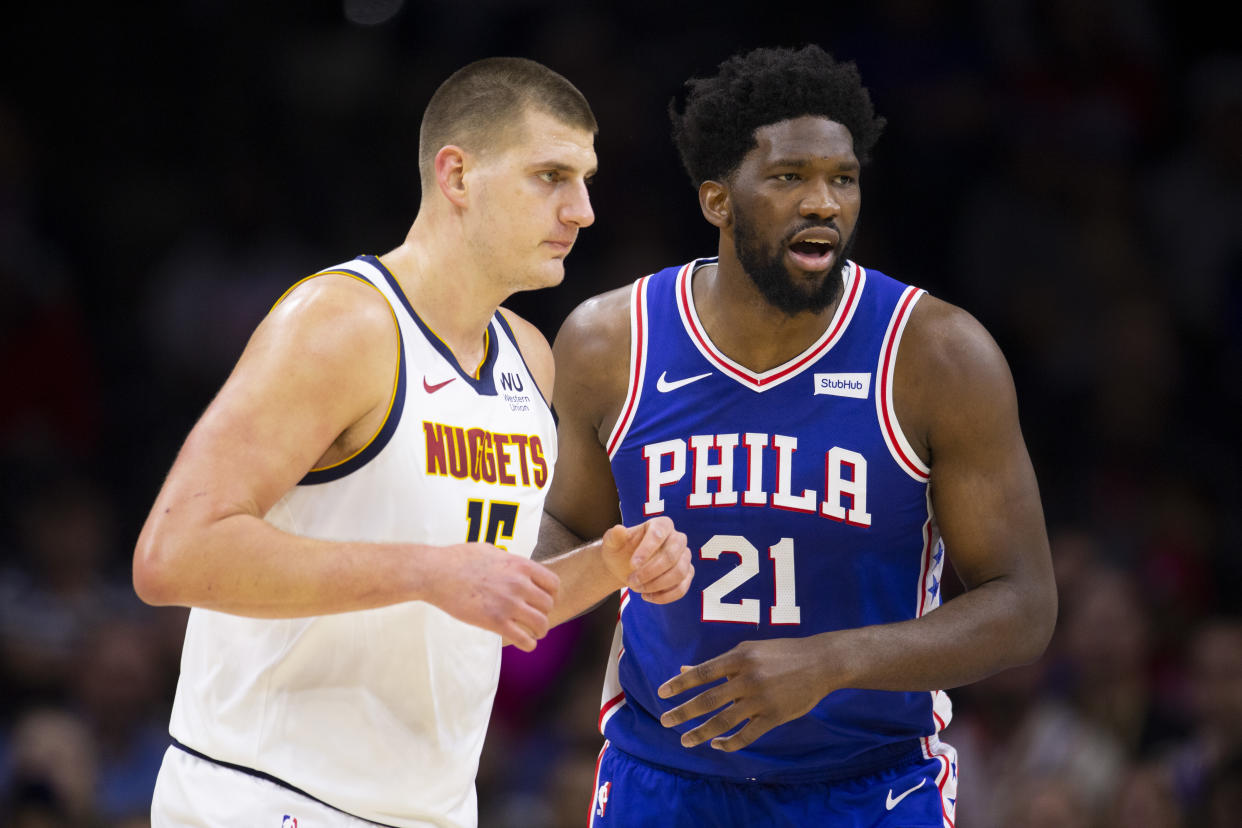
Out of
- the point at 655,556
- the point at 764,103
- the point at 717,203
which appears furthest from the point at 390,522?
the point at 764,103

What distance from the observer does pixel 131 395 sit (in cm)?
793

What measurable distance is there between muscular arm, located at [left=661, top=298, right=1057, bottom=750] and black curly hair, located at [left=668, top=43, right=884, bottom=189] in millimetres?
561

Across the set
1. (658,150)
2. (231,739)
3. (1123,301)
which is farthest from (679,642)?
(658,150)

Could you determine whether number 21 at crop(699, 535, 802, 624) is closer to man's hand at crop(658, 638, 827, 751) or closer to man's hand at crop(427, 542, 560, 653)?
man's hand at crop(658, 638, 827, 751)

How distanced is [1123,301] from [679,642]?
14.7ft

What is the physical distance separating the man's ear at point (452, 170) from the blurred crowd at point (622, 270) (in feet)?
11.3

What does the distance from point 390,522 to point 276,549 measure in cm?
41

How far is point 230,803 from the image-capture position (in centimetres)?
298

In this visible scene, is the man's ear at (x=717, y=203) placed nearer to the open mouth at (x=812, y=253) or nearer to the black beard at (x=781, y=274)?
the black beard at (x=781, y=274)

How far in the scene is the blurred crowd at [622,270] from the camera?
6309mm

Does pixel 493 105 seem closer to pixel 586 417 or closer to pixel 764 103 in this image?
pixel 764 103

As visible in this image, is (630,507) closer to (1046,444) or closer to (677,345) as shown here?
(677,345)

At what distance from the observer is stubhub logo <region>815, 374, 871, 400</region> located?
3.83 m

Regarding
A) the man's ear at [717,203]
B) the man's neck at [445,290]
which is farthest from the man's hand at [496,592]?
the man's ear at [717,203]
